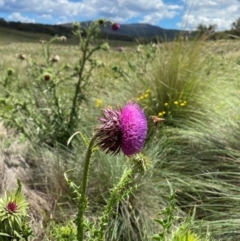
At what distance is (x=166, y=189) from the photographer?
3107mm

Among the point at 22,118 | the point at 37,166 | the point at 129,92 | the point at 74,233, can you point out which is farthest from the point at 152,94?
the point at 74,233

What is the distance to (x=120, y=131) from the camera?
1.52 metres

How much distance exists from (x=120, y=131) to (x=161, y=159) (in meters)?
1.93

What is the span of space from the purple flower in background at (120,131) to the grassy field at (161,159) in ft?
1.56

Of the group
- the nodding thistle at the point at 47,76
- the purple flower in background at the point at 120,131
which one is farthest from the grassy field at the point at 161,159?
the purple flower in background at the point at 120,131

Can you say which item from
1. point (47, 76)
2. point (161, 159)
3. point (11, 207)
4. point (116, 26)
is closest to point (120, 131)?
point (11, 207)

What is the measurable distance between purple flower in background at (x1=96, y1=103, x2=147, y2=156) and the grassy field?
1.56 feet

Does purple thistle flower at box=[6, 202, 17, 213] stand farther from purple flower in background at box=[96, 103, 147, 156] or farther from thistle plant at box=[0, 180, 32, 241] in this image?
purple flower in background at box=[96, 103, 147, 156]

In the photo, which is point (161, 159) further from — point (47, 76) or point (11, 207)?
point (11, 207)

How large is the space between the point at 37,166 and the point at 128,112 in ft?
6.61

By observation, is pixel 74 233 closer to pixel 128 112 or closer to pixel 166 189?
pixel 128 112

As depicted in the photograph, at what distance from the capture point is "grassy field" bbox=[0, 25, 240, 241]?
283 centimetres

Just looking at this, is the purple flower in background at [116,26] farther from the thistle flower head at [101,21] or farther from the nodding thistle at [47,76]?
the nodding thistle at [47,76]

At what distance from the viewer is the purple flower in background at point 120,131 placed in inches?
59.4
